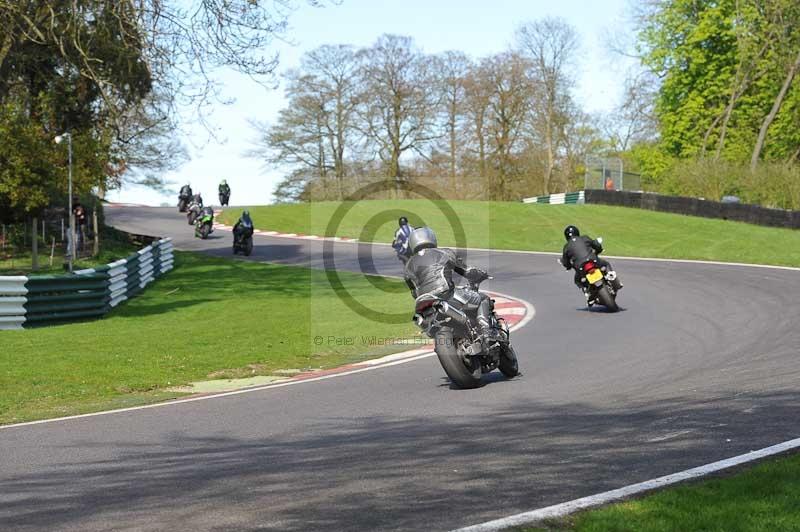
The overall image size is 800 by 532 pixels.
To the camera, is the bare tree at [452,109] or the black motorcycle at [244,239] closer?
the black motorcycle at [244,239]

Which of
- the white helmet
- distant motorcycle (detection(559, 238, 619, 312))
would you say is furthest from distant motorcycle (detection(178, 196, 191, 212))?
the white helmet

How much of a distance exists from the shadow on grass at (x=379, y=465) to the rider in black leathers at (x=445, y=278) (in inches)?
69.7

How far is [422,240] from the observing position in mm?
11180

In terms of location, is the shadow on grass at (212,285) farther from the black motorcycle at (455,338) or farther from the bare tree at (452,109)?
the bare tree at (452,109)

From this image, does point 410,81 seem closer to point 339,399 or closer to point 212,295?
point 212,295

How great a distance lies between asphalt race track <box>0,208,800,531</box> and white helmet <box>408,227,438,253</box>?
1.50 meters

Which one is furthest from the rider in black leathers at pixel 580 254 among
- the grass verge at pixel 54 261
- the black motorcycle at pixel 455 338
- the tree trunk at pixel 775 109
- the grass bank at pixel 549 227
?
the tree trunk at pixel 775 109

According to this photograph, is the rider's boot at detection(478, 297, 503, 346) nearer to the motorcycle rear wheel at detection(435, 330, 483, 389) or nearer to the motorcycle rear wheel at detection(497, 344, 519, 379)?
the motorcycle rear wheel at detection(497, 344, 519, 379)

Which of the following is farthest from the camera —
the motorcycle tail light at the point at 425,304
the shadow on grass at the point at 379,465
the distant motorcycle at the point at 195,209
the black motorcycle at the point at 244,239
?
the distant motorcycle at the point at 195,209

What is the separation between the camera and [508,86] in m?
71.8

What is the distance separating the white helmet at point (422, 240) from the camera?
11.2 meters

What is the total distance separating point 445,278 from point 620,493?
203 inches

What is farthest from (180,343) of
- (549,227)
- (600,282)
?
(549,227)

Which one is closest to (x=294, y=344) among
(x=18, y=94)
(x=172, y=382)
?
(x=172, y=382)
